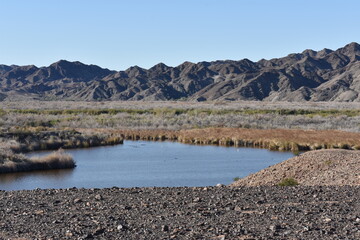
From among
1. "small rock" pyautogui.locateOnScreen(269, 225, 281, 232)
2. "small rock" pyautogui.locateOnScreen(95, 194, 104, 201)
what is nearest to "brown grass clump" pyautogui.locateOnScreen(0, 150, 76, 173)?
"small rock" pyautogui.locateOnScreen(95, 194, 104, 201)

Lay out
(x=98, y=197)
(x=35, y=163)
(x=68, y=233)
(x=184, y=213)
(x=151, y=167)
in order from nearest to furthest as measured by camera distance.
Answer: (x=68, y=233) → (x=184, y=213) → (x=98, y=197) → (x=35, y=163) → (x=151, y=167)

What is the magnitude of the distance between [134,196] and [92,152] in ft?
86.9

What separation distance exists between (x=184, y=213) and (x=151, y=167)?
19.4 m

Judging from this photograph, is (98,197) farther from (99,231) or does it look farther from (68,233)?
(68,233)

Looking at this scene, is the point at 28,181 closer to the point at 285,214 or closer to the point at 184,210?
the point at 184,210

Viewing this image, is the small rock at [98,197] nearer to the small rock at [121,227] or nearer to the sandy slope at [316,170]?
the small rock at [121,227]

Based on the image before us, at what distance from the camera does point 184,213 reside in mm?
12758

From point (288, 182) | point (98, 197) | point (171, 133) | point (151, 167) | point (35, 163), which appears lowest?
point (151, 167)

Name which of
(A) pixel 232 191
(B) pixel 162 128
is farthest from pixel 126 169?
(B) pixel 162 128

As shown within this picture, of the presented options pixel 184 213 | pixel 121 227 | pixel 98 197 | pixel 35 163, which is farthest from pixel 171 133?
pixel 121 227

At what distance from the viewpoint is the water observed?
26.0m

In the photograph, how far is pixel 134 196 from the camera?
50.0 ft

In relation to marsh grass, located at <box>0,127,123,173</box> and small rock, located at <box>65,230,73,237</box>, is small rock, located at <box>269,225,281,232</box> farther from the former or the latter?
marsh grass, located at <box>0,127,123,173</box>

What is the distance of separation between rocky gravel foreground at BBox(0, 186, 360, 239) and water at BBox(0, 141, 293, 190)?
31.6 feet
